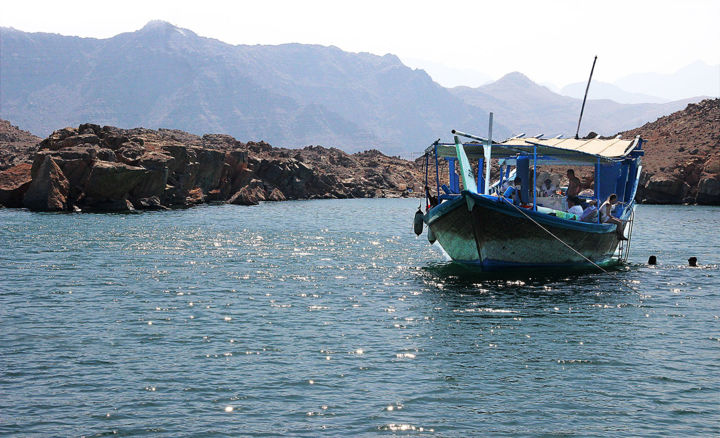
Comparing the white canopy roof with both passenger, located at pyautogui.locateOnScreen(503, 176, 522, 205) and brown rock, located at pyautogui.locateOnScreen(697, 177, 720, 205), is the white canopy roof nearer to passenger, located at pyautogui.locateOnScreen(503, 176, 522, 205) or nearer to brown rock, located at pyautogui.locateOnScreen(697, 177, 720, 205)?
passenger, located at pyautogui.locateOnScreen(503, 176, 522, 205)

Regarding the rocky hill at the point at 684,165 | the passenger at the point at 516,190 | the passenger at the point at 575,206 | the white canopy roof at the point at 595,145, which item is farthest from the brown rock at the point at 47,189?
the rocky hill at the point at 684,165

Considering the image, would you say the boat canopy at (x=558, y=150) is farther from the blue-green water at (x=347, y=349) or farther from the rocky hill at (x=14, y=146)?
the rocky hill at (x=14, y=146)

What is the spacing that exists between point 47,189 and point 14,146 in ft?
210

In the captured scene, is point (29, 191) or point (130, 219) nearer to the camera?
point (130, 219)

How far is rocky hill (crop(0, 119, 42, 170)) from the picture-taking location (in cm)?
10138

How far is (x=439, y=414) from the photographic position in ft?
52.2

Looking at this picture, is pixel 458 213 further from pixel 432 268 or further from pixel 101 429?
pixel 101 429

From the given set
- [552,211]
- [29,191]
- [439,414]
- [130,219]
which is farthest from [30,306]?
[29,191]

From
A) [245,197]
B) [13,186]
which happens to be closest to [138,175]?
[13,186]

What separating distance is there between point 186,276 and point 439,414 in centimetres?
2060

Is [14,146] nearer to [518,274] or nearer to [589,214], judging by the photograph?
[518,274]

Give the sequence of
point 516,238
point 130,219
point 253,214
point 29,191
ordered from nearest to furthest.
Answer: point 516,238
point 130,219
point 29,191
point 253,214

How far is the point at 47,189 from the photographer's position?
231 feet

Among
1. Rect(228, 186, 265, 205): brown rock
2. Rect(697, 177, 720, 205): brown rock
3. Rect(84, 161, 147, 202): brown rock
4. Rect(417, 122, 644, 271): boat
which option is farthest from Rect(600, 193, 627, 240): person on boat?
Rect(697, 177, 720, 205): brown rock
